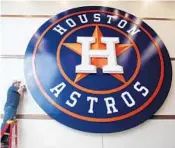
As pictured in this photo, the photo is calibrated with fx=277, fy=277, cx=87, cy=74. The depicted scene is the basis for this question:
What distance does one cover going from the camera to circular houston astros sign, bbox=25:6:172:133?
2096 mm

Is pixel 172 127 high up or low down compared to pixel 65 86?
down

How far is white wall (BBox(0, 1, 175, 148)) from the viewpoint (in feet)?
6.79

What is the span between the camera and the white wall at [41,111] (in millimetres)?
2068

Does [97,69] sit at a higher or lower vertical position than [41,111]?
higher

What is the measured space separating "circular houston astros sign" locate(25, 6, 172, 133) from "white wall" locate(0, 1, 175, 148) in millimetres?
71

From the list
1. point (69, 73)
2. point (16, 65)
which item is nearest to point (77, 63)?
point (69, 73)

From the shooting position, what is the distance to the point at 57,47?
7.57 feet

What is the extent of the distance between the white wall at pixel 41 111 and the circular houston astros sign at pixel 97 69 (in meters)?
0.07

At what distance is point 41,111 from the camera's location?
2.13 m

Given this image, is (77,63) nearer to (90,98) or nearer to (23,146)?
(90,98)

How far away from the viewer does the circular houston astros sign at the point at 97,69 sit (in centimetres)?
210

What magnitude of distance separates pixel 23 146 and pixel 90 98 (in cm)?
61

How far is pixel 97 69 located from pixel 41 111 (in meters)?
0.55

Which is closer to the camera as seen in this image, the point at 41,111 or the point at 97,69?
the point at 41,111
